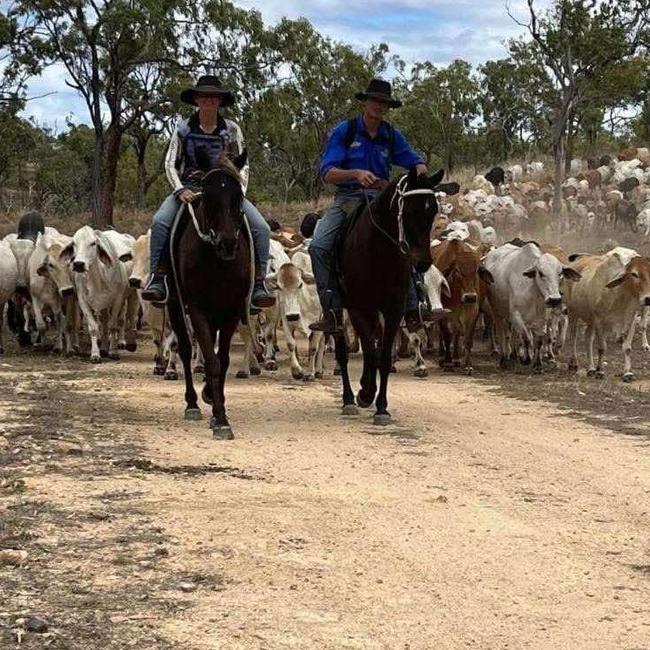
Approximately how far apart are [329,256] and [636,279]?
6.39 m

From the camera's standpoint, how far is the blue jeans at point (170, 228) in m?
10.5

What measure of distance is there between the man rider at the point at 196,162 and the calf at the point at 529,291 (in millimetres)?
6523

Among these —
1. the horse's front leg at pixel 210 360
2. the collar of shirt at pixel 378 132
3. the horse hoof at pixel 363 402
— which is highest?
the collar of shirt at pixel 378 132

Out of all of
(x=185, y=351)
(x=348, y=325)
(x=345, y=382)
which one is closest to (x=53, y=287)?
(x=348, y=325)

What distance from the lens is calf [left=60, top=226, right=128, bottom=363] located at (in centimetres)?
1719

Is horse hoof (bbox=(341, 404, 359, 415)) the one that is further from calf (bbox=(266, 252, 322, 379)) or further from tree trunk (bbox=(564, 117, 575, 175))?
tree trunk (bbox=(564, 117, 575, 175))

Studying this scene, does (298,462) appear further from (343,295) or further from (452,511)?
(343,295)

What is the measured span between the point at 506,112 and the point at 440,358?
1576 inches

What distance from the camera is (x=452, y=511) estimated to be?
277 inches

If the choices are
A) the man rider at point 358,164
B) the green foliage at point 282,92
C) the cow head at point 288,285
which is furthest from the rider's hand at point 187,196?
the green foliage at point 282,92

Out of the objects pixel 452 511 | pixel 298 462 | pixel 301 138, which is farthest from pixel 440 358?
pixel 301 138

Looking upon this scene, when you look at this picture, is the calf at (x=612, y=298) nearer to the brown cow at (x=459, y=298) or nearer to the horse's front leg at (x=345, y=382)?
the brown cow at (x=459, y=298)

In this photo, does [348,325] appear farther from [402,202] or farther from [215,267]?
[215,267]

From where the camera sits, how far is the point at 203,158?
10680 mm
